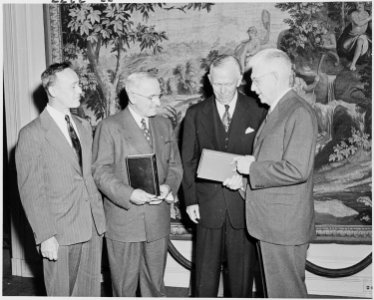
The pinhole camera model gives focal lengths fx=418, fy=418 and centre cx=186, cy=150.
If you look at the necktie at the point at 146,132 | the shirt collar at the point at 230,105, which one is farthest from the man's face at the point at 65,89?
the shirt collar at the point at 230,105

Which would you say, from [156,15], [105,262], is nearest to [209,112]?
[156,15]

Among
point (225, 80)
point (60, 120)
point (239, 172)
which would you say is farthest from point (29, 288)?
point (225, 80)

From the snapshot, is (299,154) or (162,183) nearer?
(299,154)

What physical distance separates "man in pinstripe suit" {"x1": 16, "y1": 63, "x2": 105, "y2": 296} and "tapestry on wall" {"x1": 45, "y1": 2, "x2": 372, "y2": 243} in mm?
1200

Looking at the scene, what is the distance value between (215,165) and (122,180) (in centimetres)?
65

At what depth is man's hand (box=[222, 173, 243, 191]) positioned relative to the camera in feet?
8.96

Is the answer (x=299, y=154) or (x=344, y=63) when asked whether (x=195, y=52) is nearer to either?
(x=344, y=63)

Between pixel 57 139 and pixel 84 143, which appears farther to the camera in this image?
pixel 84 143

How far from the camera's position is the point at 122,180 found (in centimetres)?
284

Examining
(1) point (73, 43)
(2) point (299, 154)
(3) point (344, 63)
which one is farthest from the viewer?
(1) point (73, 43)

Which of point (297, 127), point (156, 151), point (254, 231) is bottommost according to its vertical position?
point (254, 231)

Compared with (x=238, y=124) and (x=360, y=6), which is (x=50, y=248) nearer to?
(x=238, y=124)

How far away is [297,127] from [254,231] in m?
0.73

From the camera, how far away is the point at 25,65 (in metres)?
3.99
